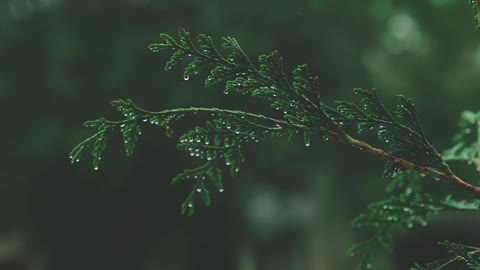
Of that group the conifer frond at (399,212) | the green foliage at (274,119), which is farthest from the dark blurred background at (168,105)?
the green foliage at (274,119)

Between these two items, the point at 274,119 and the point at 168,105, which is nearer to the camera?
the point at 274,119

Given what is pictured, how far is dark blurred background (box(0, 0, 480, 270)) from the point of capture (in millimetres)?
9648

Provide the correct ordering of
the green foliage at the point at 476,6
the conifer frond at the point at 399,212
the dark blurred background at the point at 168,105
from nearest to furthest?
the green foliage at the point at 476,6 < the conifer frond at the point at 399,212 < the dark blurred background at the point at 168,105

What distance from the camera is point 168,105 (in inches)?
373

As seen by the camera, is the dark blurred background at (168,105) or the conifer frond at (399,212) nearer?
the conifer frond at (399,212)

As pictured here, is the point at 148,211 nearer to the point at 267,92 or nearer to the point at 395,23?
the point at 395,23

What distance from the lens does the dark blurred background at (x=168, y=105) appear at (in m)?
9.65

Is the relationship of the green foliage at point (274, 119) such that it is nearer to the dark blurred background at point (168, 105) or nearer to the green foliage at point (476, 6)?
the green foliage at point (476, 6)

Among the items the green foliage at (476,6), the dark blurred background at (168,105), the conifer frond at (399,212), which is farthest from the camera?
the dark blurred background at (168,105)

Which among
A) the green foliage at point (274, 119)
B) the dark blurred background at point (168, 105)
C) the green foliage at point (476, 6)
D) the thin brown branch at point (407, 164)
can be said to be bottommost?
the thin brown branch at point (407, 164)

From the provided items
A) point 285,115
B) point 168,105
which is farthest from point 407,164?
point 168,105

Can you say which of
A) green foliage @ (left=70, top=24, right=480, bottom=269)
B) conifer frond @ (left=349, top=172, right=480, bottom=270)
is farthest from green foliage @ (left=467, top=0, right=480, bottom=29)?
conifer frond @ (left=349, top=172, right=480, bottom=270)

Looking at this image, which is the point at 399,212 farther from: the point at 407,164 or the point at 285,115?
the point at 285,115

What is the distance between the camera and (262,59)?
1429 mm
